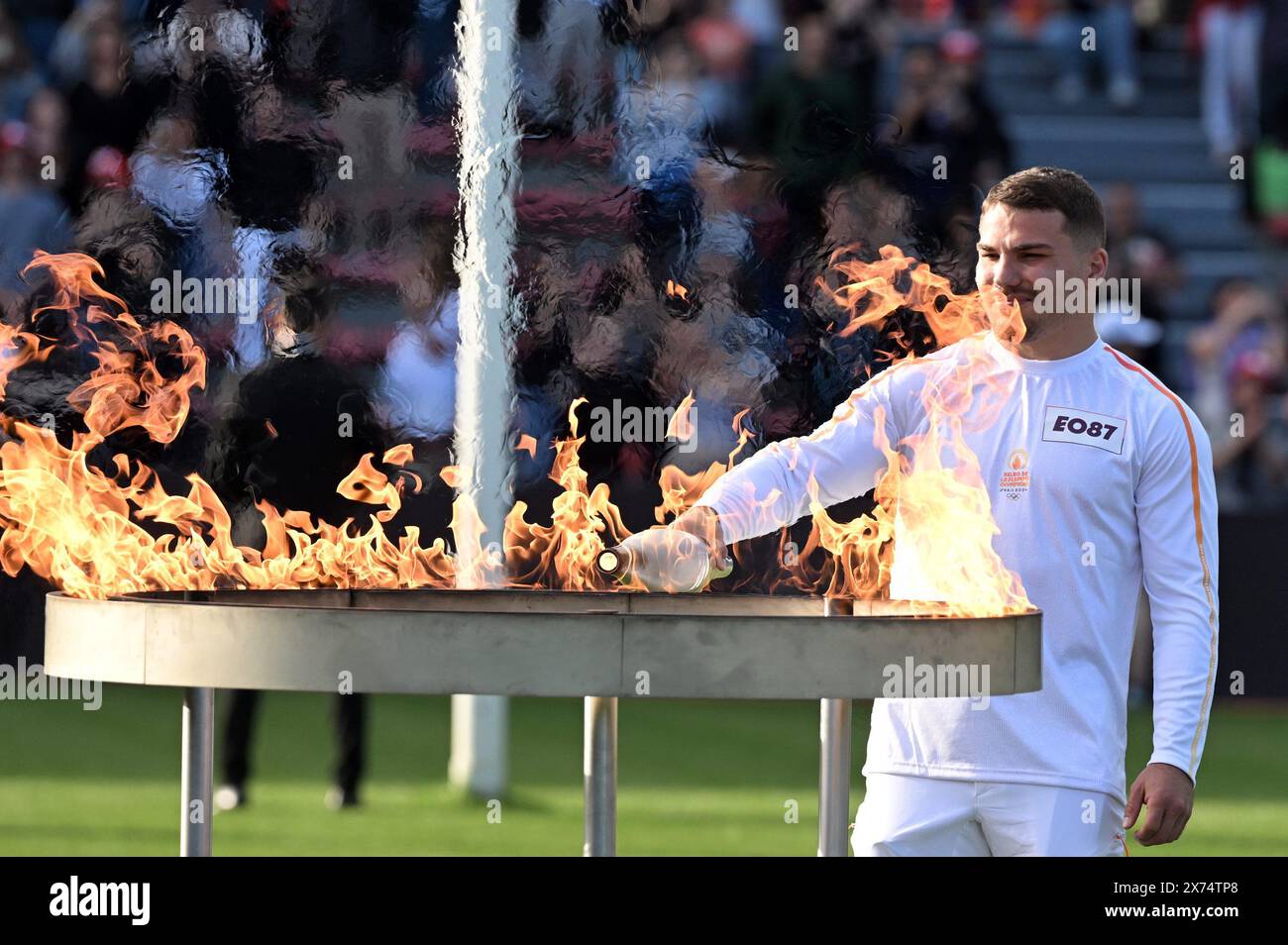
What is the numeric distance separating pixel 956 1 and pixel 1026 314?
13.2m

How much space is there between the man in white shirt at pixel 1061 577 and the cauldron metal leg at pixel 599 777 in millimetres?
355

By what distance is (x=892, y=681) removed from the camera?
3.28 metres

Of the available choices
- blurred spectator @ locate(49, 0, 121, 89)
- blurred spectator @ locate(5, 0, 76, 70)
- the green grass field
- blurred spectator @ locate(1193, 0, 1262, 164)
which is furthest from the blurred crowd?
blurred spectator @ locate(1193, 0, 1262, 164)

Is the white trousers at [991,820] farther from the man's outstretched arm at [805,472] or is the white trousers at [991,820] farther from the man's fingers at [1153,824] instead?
the man's outstretched arm at [805,472]

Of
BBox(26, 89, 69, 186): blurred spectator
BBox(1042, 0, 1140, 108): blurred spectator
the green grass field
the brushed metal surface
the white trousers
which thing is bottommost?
the green grass field

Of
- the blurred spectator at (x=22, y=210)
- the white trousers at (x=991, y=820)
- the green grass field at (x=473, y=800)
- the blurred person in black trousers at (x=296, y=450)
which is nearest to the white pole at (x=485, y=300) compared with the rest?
the green grass field at (x=473, y=800)

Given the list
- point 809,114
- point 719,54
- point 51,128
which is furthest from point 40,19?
point 809,114

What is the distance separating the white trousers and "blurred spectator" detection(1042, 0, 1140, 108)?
45.5 feet

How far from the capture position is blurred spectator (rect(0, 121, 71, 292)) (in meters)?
10.8

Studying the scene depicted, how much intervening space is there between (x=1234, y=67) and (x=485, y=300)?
9912mm

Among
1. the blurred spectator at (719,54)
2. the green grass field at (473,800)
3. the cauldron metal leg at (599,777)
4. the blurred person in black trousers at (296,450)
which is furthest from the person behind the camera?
the blurred spectator at (719,54)

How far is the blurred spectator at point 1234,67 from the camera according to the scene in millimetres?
16547

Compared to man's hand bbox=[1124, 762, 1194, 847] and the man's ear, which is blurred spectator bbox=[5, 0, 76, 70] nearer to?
the man's ear
